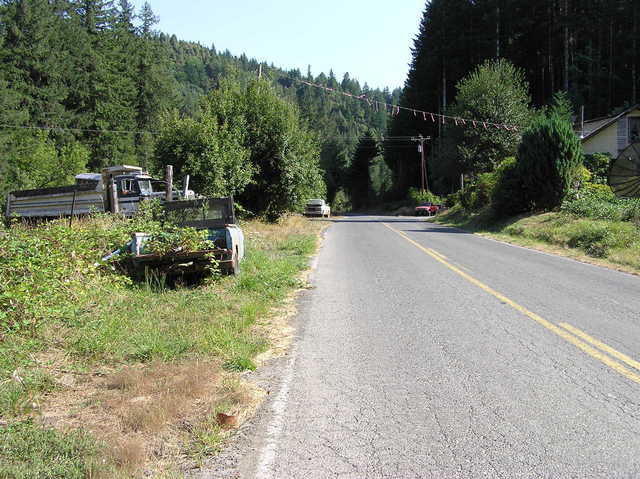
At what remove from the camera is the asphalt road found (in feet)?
10.8

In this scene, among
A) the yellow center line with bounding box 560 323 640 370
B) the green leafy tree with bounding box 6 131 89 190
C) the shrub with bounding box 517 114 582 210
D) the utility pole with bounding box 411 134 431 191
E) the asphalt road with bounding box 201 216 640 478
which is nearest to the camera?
the asphalt road with bounding box 201 216 640 478

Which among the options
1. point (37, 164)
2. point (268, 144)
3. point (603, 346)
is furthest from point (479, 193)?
point (37, 164)

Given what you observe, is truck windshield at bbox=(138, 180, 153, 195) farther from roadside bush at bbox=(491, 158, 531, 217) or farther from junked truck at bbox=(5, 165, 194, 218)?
roadside bush at bbox=(491, 158, 531, 217)

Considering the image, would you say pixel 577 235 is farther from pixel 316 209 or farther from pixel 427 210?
pixel 427 210

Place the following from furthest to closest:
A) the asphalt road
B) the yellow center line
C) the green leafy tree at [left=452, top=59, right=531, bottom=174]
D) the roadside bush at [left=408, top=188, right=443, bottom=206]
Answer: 1. the roadside bush at [left=408, top=188, right=443, bottom=206]
2. the green leafy tree at [left=452, top=59, right=531, bottom=174]
3. the yellow center line
4. the asphalt road

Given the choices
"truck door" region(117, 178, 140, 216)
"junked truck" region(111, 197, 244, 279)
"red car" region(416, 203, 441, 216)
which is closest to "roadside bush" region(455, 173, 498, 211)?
"red car" region(416, 203, 441, 216)

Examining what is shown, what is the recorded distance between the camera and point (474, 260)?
13453 millimetres

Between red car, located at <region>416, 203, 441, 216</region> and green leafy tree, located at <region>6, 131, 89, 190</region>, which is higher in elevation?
green leafy tree, located at <region>6, 131, 89, 190</region>

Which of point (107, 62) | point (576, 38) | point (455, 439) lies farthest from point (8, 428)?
point (107, 62)

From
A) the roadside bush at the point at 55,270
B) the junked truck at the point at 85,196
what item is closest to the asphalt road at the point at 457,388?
the roadside bush at the point at 55,270

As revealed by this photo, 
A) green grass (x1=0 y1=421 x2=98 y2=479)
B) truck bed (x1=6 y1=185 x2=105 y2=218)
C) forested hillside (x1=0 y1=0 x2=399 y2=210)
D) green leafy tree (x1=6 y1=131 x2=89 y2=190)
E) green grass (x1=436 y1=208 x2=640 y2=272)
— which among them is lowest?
green grass (x1=0 y1=421 x2=98 y2=479)

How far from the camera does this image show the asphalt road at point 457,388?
3.29m

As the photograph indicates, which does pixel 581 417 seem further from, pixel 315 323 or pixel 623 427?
pixel 315 323

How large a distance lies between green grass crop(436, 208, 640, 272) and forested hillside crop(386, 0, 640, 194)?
18204 mm
